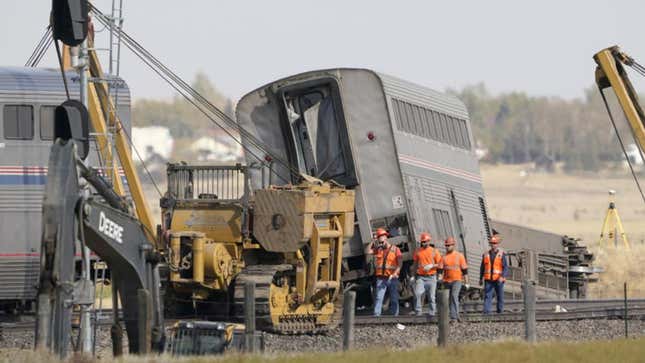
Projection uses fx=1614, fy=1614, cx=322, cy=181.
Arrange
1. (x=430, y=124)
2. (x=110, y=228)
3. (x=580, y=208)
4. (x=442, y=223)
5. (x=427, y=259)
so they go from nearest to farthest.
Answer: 1. (x=110, y=228)
2. (x=427, y=259)
3. (x=442, y=223)
4. (x=430, y=124)
5. (x=580, y=208)

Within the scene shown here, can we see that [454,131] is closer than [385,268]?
No

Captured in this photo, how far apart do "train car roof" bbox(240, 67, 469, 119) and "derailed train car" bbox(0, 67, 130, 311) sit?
189 inches

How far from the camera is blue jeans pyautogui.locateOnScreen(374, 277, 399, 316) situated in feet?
97.5

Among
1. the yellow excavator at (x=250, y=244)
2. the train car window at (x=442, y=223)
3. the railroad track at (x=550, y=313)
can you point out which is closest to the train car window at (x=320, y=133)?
the train car window at (x=442, y=223)

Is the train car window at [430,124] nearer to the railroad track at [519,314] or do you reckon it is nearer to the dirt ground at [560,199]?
A: the railroad track at [519,314]

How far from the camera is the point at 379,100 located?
30578 mm

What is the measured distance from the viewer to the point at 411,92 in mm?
32312

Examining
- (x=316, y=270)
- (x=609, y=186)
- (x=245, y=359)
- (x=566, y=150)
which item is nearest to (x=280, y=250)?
(x=316, y=270)

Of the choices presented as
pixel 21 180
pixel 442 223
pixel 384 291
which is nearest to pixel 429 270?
pixel 384 291

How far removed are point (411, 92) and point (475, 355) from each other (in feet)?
39.2

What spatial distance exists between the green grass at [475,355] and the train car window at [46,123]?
6.83 m

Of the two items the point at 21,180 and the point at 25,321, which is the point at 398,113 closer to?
the point at 21,180

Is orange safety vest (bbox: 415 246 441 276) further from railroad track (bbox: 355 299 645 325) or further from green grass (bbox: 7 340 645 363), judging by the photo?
green grass (bbox: 7 340 645 363)

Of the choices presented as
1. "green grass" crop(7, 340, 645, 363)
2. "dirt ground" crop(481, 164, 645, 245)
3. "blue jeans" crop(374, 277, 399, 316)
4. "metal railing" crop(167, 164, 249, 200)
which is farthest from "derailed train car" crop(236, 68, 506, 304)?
"dirt ground" crop(481, 164, 645, 245)
